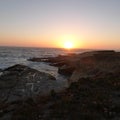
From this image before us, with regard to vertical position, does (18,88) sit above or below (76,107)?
below

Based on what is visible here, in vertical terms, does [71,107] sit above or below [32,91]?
above

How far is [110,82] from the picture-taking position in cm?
1791

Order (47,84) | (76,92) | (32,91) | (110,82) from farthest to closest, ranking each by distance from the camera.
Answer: (47,84), (32,91), (110,82), (76,92)

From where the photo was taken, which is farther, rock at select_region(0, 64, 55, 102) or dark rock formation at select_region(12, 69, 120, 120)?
rock at select_region(0, 64, 55, 102)

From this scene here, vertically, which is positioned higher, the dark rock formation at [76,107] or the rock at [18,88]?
the dark rock formation at [76,107]

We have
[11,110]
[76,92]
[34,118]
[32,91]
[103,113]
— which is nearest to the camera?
[34,118]

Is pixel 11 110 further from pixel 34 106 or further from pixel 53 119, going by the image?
pixel 53 119

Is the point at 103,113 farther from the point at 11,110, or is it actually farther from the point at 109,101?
the point at 11,110

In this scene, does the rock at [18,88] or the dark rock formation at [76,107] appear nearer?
the dark rock formation at [76,107]

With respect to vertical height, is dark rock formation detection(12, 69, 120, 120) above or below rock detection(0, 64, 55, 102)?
above

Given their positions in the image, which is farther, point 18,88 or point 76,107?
point 18,88

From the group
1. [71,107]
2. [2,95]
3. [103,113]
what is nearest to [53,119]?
[71,107]

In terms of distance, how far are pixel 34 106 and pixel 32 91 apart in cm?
879

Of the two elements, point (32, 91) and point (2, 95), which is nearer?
point (2, 95)
